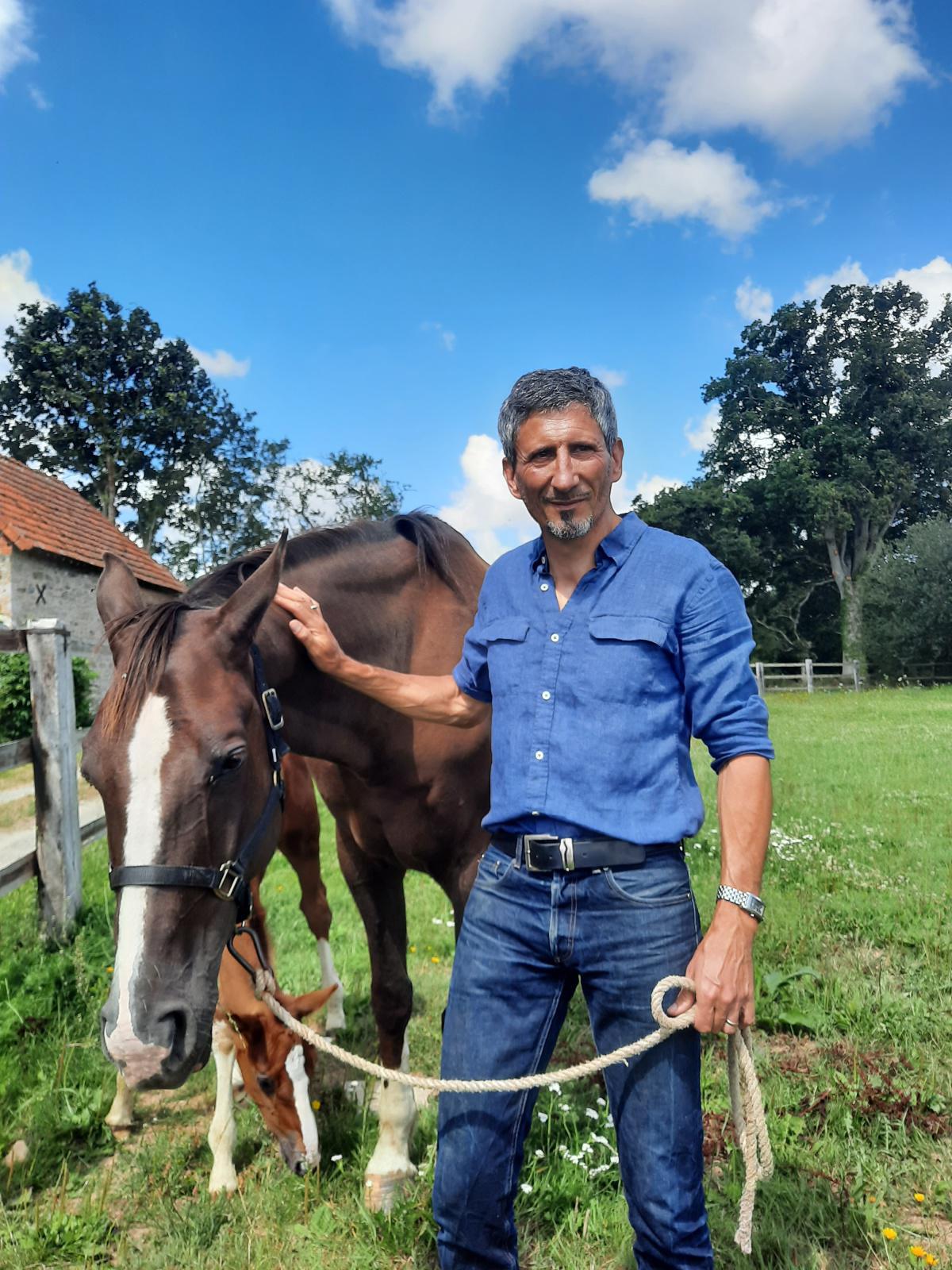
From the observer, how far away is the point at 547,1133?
3.15 m

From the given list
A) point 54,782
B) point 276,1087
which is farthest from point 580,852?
point 54,782

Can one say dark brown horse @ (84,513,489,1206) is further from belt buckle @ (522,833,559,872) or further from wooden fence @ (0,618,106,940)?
wooden fence @ (0,618,106,940)

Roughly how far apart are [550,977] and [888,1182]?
70.9 inches

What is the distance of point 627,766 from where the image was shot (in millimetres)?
1898

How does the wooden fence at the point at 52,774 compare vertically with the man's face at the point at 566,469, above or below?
below

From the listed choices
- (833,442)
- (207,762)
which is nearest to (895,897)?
(207,762)

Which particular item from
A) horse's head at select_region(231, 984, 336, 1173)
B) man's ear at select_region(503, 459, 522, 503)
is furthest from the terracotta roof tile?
man's ear at select_region(503, 459, 522, 503)

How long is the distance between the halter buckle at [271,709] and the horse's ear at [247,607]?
0.47 feet

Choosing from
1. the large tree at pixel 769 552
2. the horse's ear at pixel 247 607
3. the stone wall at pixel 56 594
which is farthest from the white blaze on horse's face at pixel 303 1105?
the large tree at pixel 769 552

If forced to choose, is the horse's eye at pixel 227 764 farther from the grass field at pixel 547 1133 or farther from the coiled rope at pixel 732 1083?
the grass field at pixel 547 1133

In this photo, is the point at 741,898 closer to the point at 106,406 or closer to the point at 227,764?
the point at 227,764

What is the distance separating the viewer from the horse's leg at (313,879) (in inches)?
185

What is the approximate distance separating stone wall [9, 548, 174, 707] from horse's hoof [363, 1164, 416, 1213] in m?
13.2

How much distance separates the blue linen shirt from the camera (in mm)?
1885
